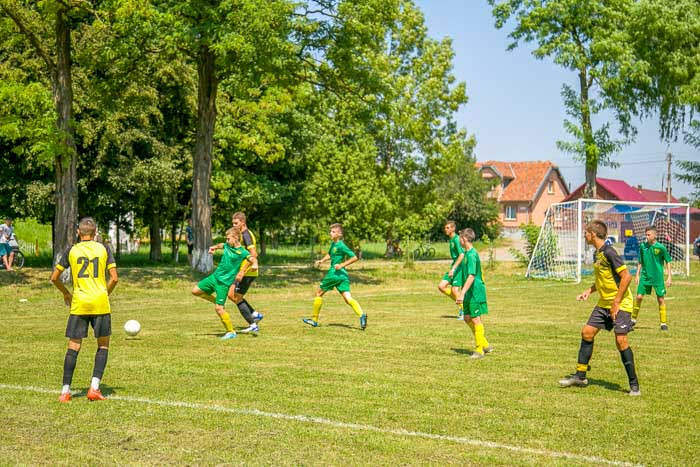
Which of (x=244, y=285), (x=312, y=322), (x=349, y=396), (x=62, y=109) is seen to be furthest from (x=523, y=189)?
(x=349, y=396)

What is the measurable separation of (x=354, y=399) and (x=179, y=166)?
26702mm

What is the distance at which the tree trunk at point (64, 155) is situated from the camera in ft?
80.4

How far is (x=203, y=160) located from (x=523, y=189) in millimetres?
67417

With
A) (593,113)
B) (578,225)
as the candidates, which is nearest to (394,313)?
(578,225)

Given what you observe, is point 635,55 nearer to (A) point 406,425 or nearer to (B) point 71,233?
(B) point 71,233

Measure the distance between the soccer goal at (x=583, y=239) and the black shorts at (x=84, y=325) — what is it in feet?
74.9

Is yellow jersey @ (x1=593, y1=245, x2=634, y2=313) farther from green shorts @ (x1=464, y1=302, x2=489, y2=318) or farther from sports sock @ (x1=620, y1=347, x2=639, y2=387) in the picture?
green shorts @ (x1=464, y1=302, x2=489, y2=318)

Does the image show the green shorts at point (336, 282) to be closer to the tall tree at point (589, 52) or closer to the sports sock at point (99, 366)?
the sports sock at point (99, 366)

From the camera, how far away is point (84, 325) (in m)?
8.55

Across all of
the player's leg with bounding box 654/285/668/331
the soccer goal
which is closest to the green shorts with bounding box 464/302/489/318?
the player's leg with bounding box 654/285/668/331

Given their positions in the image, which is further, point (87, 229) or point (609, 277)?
point (609, 277)

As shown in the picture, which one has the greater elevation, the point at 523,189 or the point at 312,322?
the point at 523,189

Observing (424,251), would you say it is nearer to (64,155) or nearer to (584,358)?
(64,155)

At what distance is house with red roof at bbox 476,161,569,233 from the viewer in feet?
295
